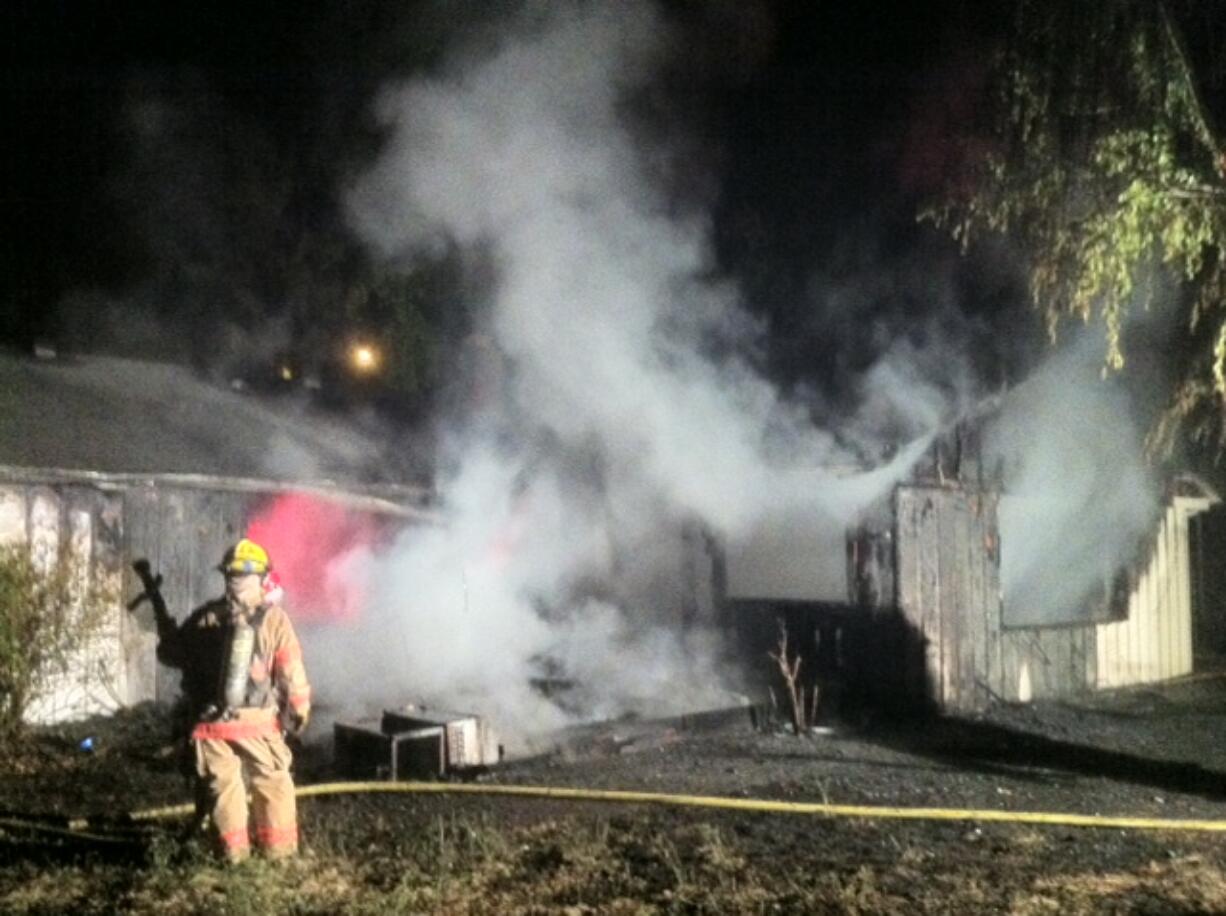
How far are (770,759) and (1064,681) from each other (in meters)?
5.70

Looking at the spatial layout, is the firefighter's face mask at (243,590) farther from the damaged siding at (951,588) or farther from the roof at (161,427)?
the damaged siding at (951,588)

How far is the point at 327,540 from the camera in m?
13.5

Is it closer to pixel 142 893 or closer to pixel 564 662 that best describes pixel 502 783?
pixel 142 893

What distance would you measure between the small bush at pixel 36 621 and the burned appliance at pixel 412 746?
8.49 ft

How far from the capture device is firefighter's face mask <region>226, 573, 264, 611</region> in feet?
20.3

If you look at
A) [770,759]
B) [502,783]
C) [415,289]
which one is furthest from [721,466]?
[415,289]

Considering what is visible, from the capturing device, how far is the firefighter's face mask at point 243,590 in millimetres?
6191

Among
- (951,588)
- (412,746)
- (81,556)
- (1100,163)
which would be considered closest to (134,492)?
(81,556)

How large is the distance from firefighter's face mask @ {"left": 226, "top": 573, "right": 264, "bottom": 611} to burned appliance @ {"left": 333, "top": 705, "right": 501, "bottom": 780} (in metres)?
2.57

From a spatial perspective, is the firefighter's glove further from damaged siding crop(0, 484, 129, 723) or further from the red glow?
the red glow

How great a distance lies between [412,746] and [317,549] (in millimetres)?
5255

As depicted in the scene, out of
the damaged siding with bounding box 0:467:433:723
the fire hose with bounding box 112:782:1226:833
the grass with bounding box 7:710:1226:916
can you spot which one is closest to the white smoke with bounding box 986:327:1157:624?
the fire hose with bounding box 112:782:1226:833

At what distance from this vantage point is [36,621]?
A: 9.24m

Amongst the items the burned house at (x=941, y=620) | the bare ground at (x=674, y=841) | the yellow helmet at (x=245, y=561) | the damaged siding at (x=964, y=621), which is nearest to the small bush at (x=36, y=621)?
the bare ground at (x=674, y=841)
